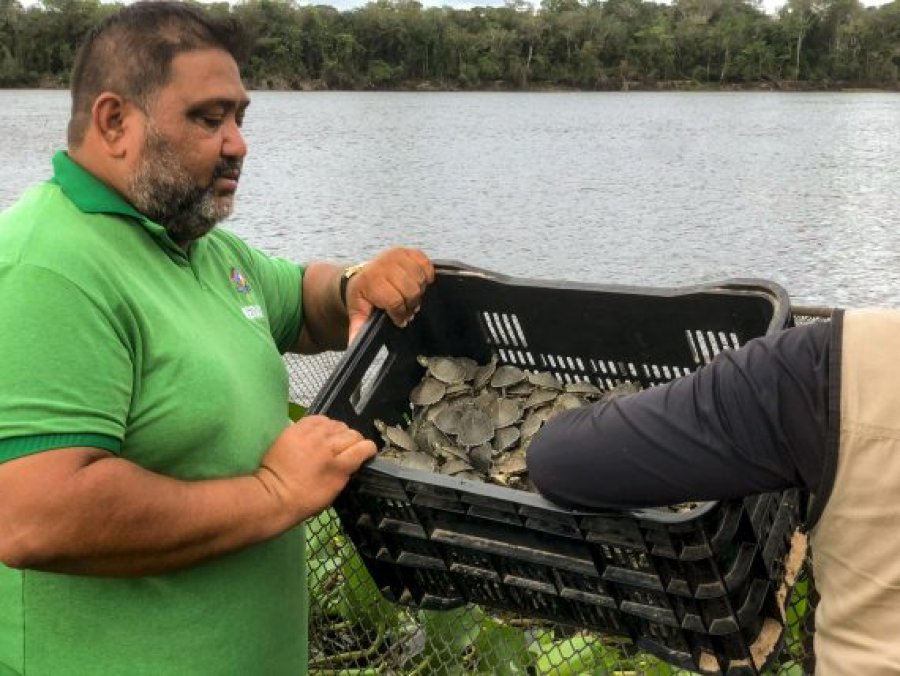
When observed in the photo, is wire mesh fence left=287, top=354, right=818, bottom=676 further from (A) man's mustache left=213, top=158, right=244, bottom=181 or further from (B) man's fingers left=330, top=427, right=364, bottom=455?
(A) man's mustache left=213, top=158, right=244, bottom=181

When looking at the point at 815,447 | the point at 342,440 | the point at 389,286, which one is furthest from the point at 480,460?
the point at 815,447

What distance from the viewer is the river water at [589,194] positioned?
14227 millimetres

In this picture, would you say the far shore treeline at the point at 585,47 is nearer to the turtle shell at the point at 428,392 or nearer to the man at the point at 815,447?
the turtle shell at the point at 428,392

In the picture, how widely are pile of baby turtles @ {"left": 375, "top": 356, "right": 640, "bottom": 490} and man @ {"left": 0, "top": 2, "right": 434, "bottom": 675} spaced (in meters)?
0.43

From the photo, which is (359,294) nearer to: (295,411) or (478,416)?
(478,416)

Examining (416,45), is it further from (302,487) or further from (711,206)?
(302,487)

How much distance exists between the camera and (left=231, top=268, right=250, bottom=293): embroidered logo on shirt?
2.12m

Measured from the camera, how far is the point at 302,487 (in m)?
1.81

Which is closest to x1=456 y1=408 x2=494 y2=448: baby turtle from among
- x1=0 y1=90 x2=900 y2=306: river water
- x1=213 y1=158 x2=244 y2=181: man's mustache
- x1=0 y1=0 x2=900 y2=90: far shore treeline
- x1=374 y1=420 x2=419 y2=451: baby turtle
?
x1=374 y1=420 x2=419 y2=451: baby turtle

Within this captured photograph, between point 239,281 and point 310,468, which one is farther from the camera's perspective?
point 239,281

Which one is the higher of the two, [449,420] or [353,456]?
[353,456]

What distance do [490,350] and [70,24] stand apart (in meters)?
57.3

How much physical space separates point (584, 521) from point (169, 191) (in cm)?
92

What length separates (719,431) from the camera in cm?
132
